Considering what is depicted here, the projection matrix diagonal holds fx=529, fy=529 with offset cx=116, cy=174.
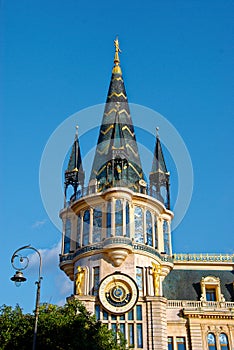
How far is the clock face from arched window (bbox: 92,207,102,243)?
12.8 ft

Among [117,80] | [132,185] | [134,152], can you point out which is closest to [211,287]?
→ [132,185]

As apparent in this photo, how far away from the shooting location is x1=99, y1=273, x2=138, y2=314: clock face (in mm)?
44594

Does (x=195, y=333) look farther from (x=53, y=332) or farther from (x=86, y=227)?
(x=53, y=332)

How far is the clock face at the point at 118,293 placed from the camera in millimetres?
44594

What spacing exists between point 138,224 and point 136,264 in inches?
152

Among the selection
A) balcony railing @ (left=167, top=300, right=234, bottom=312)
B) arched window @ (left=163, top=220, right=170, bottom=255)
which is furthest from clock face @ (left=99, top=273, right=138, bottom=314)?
arched window @ (left=163, top=220, right=170, bottom=255)

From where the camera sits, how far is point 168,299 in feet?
159

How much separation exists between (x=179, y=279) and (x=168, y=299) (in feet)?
10.3

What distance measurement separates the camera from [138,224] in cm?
4866

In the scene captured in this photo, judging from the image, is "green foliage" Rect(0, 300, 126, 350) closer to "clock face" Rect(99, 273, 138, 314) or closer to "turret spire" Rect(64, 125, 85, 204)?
"clock face" Rect(99, 273, 138, 314)

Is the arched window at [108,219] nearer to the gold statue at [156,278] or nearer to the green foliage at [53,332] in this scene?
the gold statue at [156,278]

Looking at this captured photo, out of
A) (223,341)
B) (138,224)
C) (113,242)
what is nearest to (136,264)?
(113,242)

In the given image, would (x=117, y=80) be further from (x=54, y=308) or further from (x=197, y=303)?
(x=54, y=308)

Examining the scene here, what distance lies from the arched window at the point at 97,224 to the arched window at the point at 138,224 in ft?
10.8
